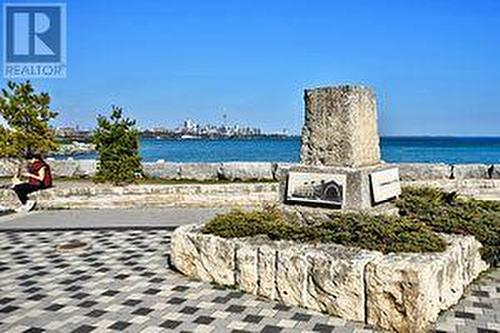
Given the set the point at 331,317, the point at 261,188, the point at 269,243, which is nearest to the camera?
the point at 331,317

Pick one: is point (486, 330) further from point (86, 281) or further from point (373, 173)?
point (86, 281)

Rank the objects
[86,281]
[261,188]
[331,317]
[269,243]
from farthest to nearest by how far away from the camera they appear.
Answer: [261,188]
[86,281]
[269,243]
[331,317]

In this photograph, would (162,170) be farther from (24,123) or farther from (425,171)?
(425,171)

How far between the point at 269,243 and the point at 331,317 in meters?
1.42

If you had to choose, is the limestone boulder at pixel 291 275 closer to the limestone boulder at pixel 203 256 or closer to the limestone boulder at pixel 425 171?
the limestone boulder at pixel 203 256

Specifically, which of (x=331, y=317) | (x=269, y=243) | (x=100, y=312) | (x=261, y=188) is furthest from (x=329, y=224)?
(x=261, y=188)

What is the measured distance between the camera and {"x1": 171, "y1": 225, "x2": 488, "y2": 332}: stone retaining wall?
18.2 feet

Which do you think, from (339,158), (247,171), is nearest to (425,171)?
(247,171)

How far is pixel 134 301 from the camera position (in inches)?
258

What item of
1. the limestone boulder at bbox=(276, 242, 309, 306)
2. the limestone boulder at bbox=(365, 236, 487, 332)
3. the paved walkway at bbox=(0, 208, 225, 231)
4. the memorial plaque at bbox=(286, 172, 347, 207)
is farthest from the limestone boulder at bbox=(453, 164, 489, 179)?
the limestone boulder at bbox=(276, 242, 309, 306)

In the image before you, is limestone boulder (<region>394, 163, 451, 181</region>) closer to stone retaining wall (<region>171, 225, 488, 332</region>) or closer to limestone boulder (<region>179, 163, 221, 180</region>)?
limestone boulder (<region>179, 163, 221, 180</region>)

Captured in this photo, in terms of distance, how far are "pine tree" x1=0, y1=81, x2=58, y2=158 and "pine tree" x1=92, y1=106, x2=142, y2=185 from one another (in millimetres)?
2105

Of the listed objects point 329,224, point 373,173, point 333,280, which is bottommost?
point 333,280

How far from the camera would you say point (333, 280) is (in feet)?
19.9
